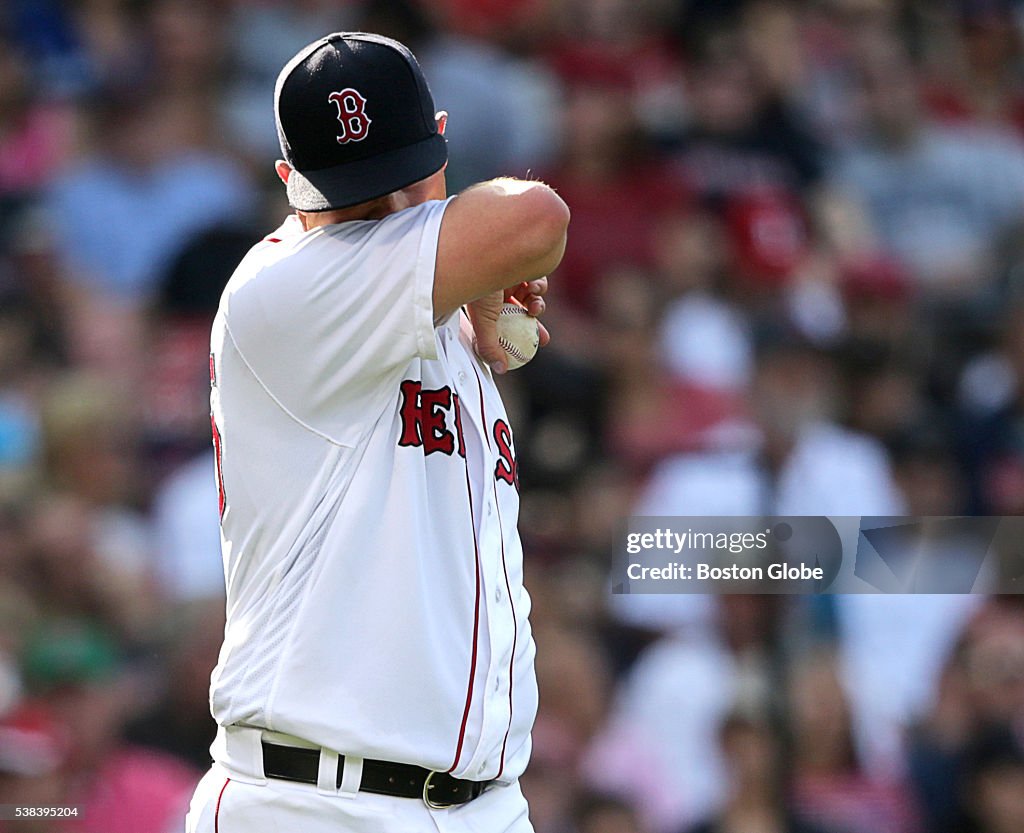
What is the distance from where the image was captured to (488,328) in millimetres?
2734

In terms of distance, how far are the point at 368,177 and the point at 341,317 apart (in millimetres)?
238

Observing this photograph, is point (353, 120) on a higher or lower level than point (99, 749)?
higher

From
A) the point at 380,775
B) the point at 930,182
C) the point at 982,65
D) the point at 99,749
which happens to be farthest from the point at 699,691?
the point at 982,65

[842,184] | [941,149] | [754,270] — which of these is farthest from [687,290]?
[941,149]

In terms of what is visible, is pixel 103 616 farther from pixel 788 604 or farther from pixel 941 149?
pixel 941 149

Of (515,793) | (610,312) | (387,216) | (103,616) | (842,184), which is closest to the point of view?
(387,216)

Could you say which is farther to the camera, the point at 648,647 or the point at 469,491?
the point at 648,647

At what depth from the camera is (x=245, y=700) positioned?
2.49 m

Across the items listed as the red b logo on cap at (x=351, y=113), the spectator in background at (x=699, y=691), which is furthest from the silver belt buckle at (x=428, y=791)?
the spectator in background at (x=699, y=691)

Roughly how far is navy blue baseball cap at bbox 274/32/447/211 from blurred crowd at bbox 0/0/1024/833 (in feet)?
9.07

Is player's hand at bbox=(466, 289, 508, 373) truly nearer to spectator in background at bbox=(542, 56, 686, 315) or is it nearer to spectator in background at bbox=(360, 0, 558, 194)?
spectator in background at bbox=(542, 56, 686, 315)

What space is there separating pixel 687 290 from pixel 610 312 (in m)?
0.39

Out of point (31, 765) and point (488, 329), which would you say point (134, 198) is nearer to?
point (31, 765)

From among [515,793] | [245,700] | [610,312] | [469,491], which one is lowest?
[610,312]
